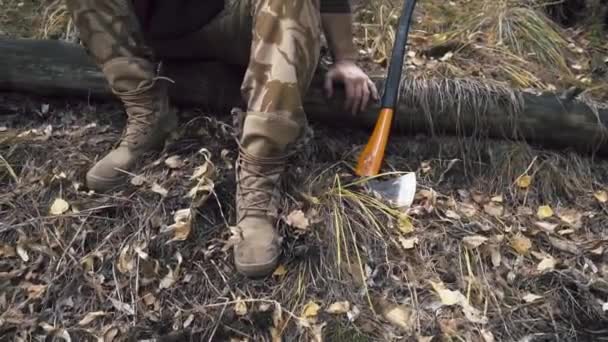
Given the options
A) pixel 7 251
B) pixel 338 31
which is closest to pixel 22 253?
pixel 7 251

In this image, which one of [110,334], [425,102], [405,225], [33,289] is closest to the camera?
[110,334]

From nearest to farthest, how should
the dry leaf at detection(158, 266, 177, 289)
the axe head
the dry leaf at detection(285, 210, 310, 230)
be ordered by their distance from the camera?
the dry leaf at detection(158, 266, 177, 289), the dry leaf at detection(285, 210, 310, 230), the axe head

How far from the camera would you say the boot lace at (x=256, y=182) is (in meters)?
1.86

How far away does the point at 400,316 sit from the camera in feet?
5.95

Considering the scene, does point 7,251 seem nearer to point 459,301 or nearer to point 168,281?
point 168,281

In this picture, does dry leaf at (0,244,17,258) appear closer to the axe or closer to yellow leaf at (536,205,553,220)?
the axe

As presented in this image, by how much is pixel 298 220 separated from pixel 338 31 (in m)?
0.71

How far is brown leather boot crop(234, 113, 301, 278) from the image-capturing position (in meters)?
1.79

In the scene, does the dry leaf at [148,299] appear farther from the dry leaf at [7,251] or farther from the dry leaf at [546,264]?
the dry leaf at [546,264]

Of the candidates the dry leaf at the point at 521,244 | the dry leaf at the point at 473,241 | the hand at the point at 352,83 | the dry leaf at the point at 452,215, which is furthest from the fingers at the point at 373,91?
the dry leaf at the point at 521,244

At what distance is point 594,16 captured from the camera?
3.25m

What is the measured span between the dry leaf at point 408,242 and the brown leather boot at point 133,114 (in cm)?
100

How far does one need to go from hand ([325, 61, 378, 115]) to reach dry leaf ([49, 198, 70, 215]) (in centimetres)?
105

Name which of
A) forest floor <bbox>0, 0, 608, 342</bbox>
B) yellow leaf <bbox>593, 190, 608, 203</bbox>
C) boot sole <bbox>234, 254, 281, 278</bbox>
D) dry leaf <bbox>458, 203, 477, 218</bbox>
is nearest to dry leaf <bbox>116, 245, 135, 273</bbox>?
forest floor <bbox>0, 0, 608, 342</bbox>
